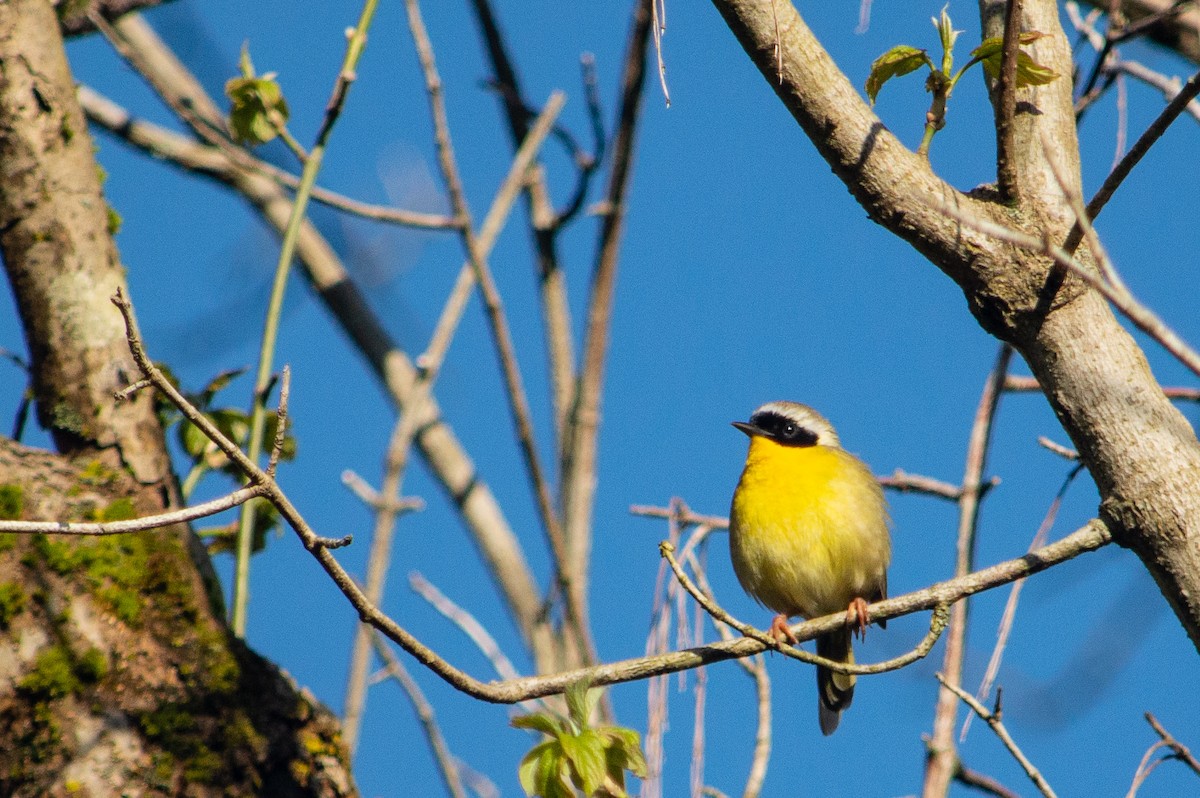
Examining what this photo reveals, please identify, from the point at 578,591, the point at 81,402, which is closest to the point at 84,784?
the point at 81,402

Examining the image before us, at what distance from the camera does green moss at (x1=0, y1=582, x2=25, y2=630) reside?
313 cm

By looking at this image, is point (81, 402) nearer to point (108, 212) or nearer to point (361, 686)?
point (108, 212)

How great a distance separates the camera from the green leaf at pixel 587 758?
8.98ft

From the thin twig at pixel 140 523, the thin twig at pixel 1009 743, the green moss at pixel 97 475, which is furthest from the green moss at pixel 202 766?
the thin twig at pixel 1009 743

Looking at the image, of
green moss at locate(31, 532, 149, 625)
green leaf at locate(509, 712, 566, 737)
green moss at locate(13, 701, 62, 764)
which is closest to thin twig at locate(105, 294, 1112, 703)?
green leaf at locate(509, 712, 566, 737)

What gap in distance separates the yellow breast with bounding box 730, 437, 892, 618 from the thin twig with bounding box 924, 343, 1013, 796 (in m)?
0.84

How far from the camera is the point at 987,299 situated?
8.46ft

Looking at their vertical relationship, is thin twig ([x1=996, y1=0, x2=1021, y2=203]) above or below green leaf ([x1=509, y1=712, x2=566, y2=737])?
above

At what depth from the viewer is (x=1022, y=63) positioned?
8.61 ft

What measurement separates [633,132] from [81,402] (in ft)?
13.7

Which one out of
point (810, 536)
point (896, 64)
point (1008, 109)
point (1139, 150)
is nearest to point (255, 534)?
point (810, 536)

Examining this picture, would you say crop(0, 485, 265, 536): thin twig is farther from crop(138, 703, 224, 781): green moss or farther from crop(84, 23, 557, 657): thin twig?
crop(84, 23, 557, 657): thin twig

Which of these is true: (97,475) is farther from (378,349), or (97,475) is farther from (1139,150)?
(378,349)

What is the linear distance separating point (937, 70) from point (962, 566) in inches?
73.9
